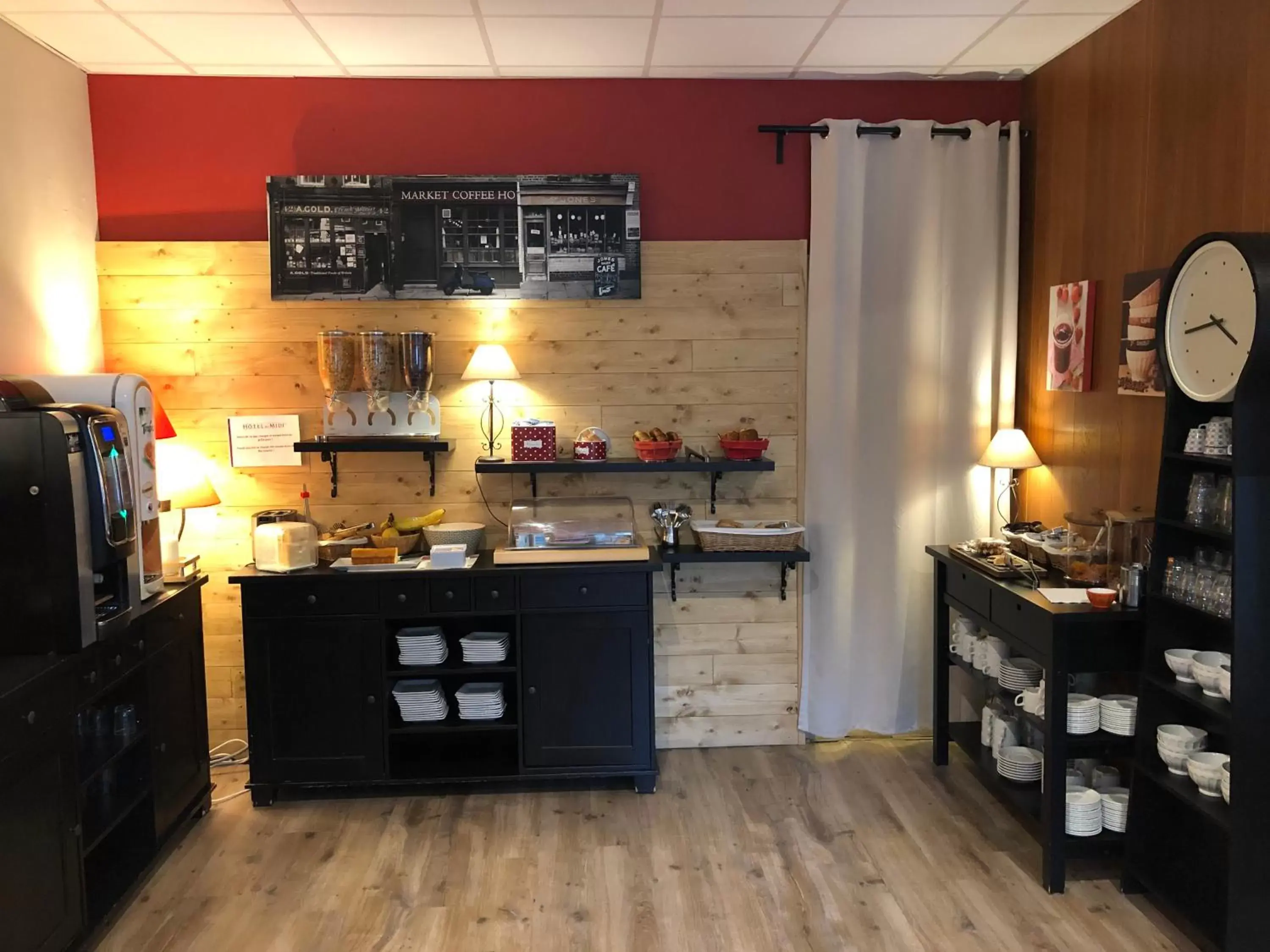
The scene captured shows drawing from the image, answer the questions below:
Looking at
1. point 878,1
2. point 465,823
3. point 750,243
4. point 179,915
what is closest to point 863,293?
point 750,243

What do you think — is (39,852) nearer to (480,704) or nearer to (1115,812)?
(480,704)

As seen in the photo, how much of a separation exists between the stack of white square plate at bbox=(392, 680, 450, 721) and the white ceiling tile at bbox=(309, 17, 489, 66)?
2.42m

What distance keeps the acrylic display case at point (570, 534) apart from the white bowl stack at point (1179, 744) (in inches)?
71.8

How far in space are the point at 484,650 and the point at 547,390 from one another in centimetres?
110

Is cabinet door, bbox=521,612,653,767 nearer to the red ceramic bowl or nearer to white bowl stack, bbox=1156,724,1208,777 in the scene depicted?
the red ceramic bowl

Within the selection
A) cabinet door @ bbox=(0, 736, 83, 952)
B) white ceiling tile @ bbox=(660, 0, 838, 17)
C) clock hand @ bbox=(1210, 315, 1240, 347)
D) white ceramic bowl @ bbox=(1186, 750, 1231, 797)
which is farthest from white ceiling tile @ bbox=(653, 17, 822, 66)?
cabinet door @ bbox=(0, 736, 83, 952)

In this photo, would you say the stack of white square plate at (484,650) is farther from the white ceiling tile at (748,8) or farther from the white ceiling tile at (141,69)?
the white ceiling tile at (141,69)

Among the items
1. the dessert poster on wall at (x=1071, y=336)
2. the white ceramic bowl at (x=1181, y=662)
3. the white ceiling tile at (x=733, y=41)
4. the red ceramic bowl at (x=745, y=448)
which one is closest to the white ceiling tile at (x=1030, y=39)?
the white ceiling tile at (x=733, y=41)

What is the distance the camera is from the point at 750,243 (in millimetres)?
4121

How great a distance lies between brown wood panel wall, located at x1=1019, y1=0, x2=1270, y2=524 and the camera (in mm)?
2850

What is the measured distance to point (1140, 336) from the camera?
10.7 feet

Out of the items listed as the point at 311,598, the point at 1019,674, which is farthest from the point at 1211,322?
the point at 311,598

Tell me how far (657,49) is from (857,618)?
2.45 metres

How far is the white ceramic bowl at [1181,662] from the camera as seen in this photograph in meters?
2.79
